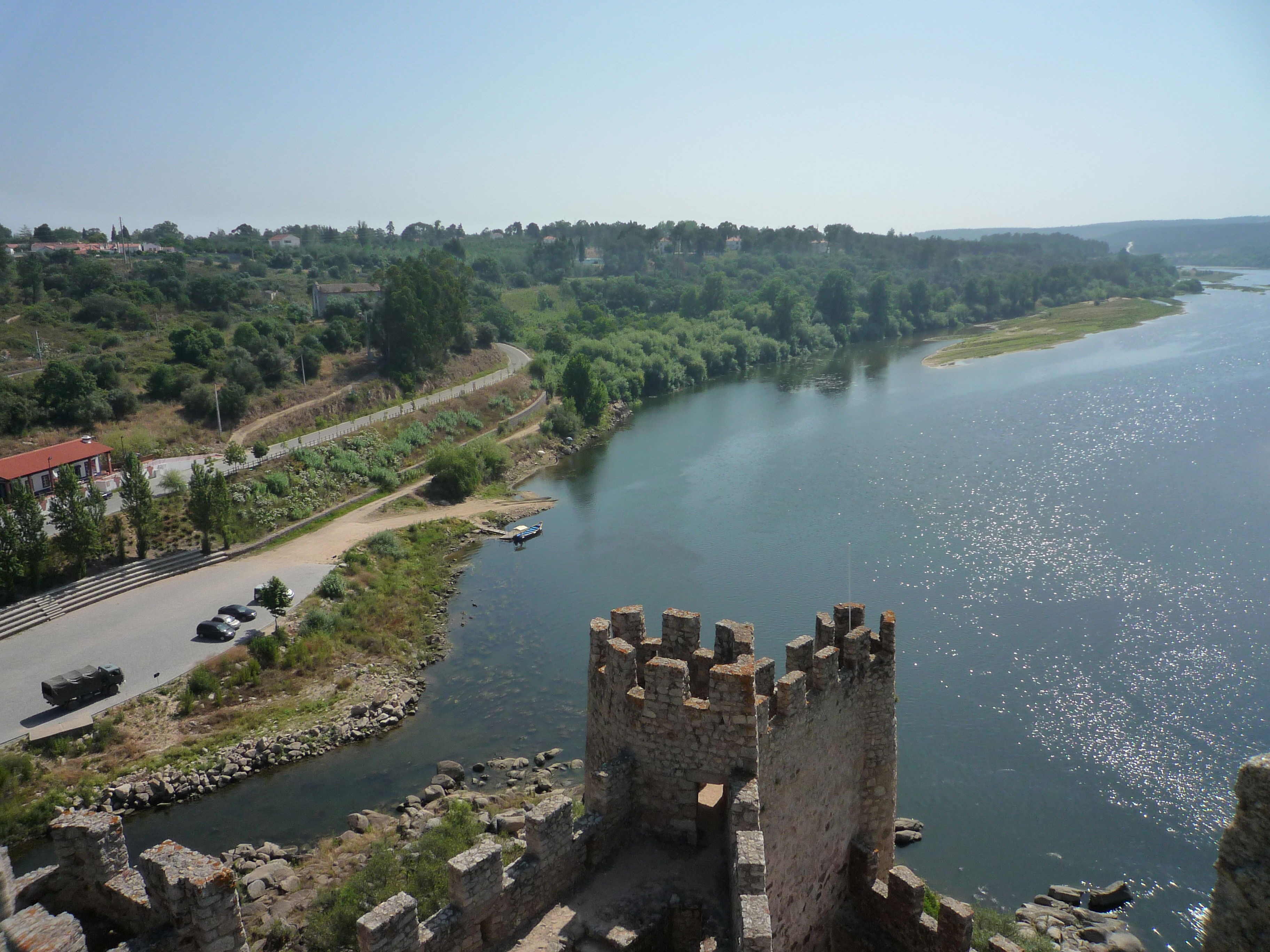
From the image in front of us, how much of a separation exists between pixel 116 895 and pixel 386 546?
31.6 m

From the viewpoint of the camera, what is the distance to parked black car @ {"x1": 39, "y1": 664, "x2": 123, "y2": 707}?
79.4ft

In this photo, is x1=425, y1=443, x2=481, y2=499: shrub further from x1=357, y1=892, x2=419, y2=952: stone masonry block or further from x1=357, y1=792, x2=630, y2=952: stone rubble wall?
x1=357, y1=892, x2=419, y2=952: stone masonry block

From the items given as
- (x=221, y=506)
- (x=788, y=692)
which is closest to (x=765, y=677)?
(x=788, y=692)

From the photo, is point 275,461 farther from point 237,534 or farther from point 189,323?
point 189,323

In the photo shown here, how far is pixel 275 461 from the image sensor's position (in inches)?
1753

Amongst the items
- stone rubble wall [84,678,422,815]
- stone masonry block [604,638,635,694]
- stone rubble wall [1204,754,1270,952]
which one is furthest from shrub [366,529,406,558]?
stone rubble wall [1204,754,1270,952]

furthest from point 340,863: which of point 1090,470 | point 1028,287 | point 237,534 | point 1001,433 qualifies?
point 1028,287

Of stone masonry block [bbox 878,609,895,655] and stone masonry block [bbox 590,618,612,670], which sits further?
stone masonry block [bbox 878,609,895,655]

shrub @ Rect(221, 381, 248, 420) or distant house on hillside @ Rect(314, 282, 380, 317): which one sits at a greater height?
distant house on hillside @ Rect(314, 282, 380, 317)

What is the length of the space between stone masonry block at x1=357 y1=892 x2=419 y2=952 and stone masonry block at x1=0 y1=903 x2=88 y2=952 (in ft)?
7.20

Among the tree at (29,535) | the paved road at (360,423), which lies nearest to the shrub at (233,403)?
the paved road at (360,423)

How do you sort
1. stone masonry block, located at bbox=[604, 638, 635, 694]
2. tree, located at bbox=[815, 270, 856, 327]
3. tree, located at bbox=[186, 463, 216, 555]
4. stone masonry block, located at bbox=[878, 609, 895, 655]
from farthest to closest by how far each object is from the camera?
tree, located at bbox=[815, 270, 856, 327]
tree, located at bbox=[186, 463, 216, 555]
stone masonry block, located at bbox=[878, 609, 895, 655]
stone masonry block, located at bbox=[604, 638, 635, 694]

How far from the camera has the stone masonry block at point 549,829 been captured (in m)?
8.54

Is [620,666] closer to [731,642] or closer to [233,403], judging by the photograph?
[731,642]
